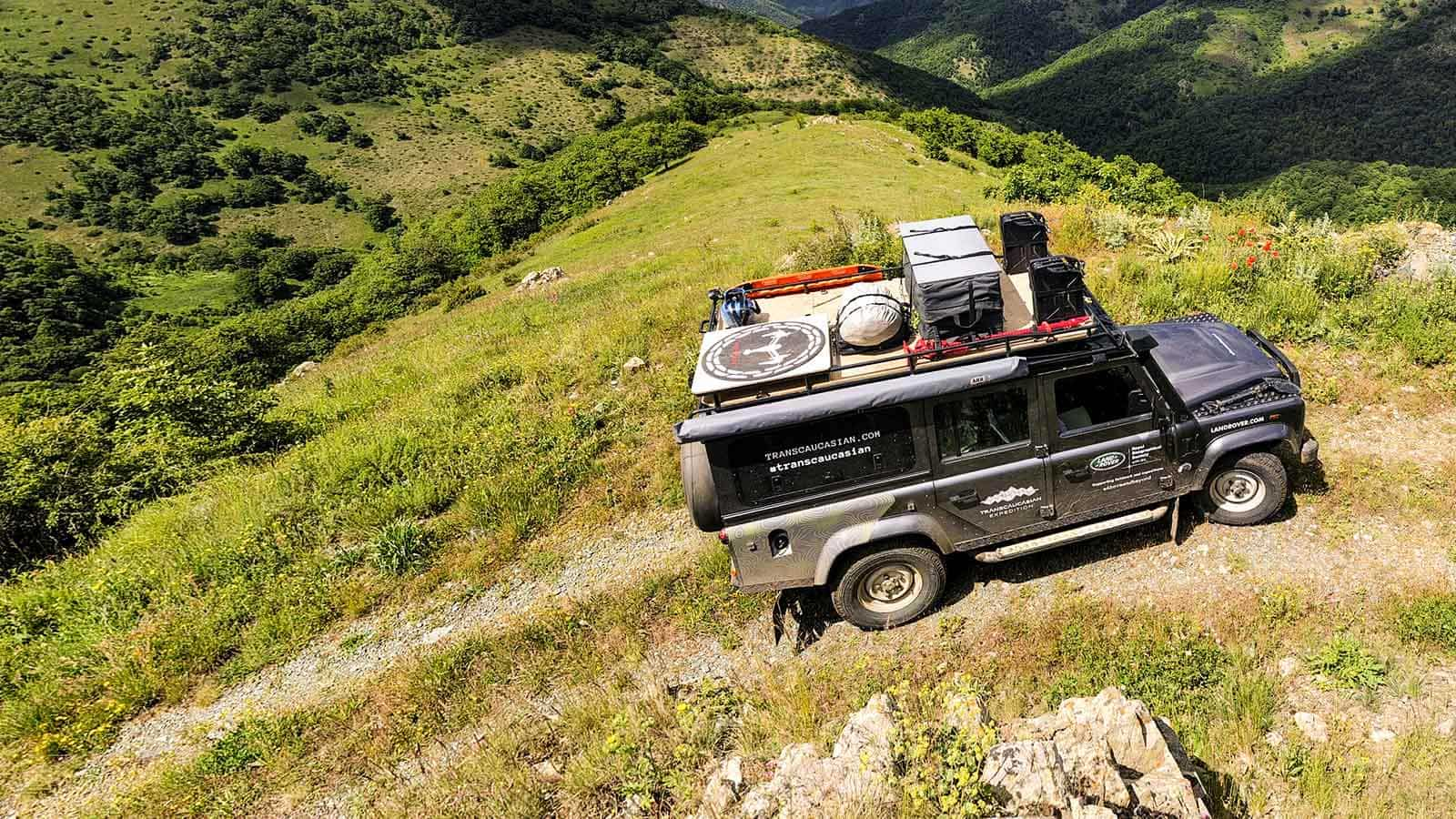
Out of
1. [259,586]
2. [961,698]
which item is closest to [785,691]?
[961,698]

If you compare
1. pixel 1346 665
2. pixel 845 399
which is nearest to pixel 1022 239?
pixel 845 399

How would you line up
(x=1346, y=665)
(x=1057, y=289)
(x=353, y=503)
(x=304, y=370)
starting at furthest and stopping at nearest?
(x=304, y=370) → (x=353, y=503) → (x=1057, y=289) → (x=1346, y=665)

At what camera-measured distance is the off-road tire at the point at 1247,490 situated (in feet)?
22.5

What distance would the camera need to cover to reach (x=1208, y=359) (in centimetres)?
746

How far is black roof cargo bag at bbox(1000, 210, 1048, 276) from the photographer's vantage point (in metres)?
7.53

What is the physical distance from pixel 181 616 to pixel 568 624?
5.34 metres

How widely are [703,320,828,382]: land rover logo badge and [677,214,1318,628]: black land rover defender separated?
2 centimetres

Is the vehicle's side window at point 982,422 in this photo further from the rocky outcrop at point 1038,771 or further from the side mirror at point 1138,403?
the rocky outcrop at point 1038,771

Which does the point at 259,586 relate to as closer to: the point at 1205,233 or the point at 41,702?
the point at 41,702

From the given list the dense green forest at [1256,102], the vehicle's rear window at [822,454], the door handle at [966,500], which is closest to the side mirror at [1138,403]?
the door handle at [966,500]

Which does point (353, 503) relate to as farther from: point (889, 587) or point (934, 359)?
point (934, 359)

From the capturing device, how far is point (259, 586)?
27.0ft

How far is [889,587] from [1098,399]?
3.11 meters

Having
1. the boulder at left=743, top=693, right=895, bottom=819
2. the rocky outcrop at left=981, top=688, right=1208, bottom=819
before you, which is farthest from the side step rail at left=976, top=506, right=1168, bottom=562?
the boulder at left=743, top=693, right=895, bottom=819
